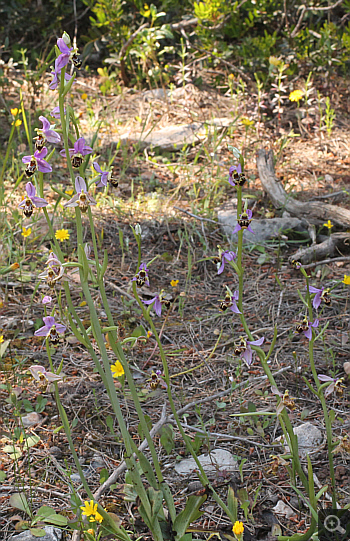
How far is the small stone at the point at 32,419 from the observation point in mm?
1830

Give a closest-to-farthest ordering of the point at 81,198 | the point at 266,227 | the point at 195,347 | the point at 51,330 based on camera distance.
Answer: the point at 81,198, the point at 51,330, the point at 195,347, the point at 266,227

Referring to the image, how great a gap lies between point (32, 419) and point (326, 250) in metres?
1.80

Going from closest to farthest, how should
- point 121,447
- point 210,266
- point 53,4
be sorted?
point 121,447 < point 210,266 < point 53,4

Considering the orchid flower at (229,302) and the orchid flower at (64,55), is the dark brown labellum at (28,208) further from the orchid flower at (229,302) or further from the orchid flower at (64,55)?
the orchid flower at (229,302)

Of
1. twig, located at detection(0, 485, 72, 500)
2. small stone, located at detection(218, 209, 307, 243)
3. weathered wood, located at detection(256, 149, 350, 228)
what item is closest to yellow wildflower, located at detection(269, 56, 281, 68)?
weathered wood, located at detection(256, 149, 350, 228)

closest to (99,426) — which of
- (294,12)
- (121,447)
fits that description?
(121,447)

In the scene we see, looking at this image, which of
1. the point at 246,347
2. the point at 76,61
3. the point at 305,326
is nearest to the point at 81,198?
the point at 76,61

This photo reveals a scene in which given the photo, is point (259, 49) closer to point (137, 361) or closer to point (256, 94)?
point (256, 94)

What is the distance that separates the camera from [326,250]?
2.79 metres

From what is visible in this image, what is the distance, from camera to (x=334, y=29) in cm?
446

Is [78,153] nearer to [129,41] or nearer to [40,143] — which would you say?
[40,143]

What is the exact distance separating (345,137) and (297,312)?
236cm

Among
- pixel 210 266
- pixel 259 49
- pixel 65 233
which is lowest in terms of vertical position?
pixel 210 266

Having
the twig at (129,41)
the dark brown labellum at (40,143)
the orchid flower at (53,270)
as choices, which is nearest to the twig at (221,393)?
the orchid flower at (53,270)
